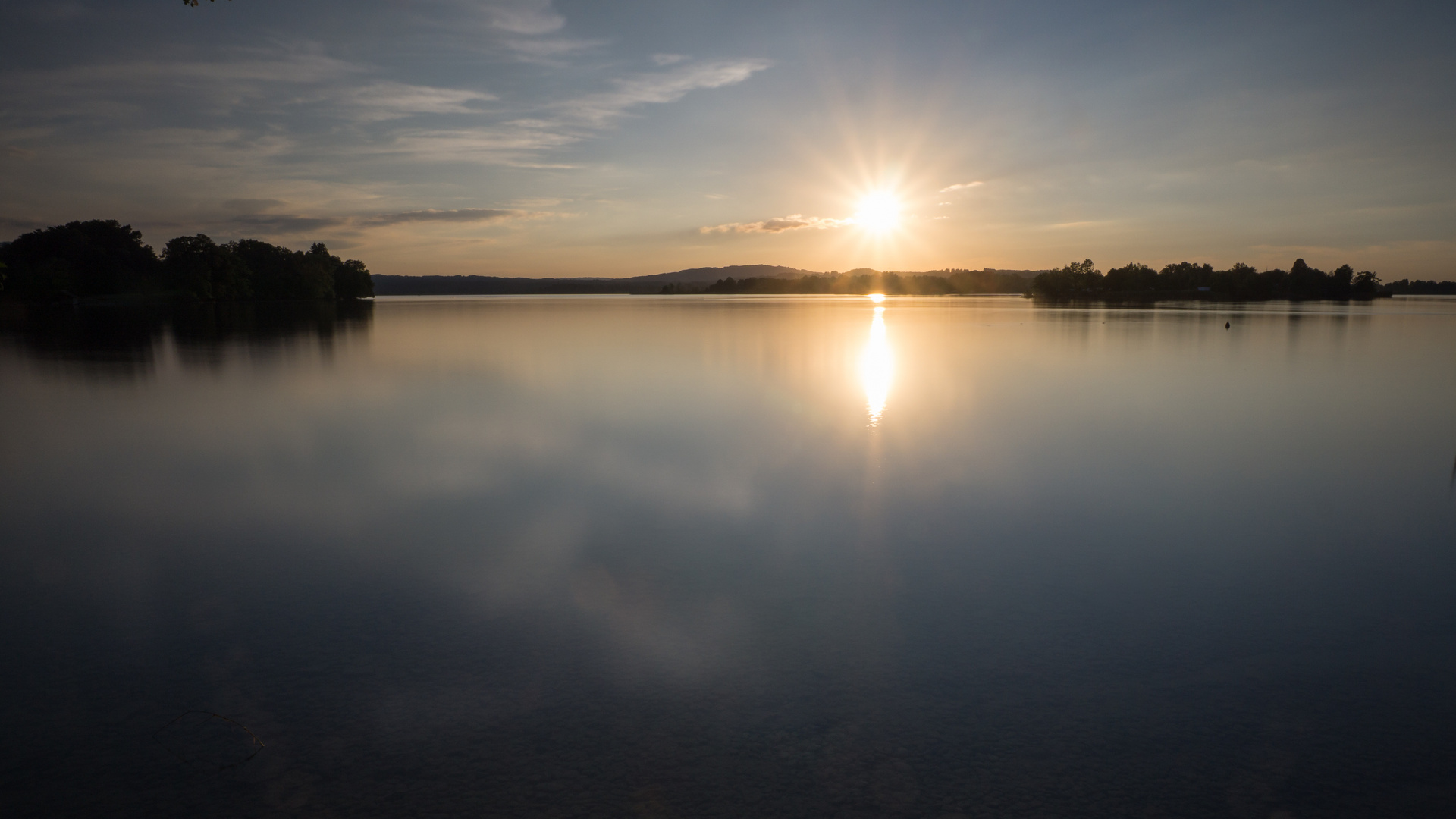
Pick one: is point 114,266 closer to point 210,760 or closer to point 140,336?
point 140,336

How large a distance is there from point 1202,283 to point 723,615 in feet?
580

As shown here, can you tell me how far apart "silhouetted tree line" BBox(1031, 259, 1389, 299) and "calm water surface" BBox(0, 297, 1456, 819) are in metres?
148

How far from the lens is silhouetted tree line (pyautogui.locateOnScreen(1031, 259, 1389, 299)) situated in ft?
445

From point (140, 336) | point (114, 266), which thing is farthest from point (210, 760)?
point (114, 266)

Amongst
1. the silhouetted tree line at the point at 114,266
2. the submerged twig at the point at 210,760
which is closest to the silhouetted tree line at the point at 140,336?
the submerged twig at the point at 210,760

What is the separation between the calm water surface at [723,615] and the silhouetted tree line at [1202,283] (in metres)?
148

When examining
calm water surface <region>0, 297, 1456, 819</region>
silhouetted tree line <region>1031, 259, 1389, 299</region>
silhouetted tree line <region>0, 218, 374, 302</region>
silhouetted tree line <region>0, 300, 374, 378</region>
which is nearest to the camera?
calm water surface <region>0, 297, 1456, 819</region>

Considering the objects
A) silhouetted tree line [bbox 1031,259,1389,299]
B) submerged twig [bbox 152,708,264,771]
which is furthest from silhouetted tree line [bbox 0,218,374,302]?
silhouetted tree line [bbox 1031,259,1389,299]

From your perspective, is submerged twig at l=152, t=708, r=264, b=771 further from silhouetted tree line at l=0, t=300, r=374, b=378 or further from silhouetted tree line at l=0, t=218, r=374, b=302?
silhouetted tree line at l=0, t=218, r=374, b=302

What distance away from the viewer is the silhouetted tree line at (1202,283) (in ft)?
445

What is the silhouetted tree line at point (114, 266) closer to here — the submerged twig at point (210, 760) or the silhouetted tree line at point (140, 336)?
the silhouetted tree line at point (140, 336)

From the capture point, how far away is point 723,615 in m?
5.40

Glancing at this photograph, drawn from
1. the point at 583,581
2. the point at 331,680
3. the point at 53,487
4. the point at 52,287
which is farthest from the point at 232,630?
the point at 52,287

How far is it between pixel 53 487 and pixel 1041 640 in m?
10.9
